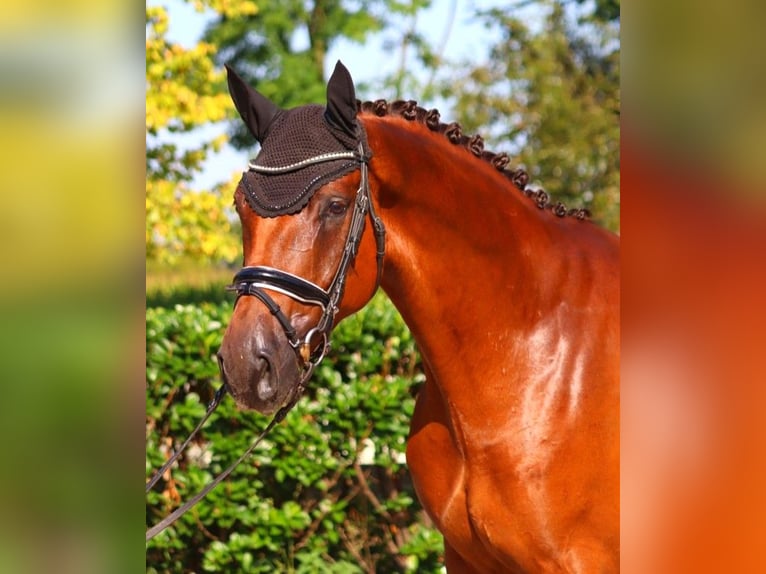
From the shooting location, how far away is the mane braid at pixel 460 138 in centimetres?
275

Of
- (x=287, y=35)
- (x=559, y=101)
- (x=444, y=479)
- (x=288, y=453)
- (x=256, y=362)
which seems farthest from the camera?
(x=287, y=35)

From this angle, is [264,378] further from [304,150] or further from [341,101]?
[341,101]

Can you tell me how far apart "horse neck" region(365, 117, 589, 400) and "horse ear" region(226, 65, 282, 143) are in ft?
0.94

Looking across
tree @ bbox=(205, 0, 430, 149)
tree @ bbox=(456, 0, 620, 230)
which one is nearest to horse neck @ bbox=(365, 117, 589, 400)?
tree @ bbox=(456, 0, 620, 230)

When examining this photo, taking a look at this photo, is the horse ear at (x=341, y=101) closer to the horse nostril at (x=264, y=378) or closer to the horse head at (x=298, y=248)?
the horse head at (x=298, y=248)

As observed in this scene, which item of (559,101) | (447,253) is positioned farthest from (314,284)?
(559,101)

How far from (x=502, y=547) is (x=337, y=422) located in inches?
85.7

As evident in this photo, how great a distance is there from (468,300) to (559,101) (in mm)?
13256

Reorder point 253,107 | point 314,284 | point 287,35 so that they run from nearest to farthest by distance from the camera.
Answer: point 314,284 → point 253,107 → point 287,35

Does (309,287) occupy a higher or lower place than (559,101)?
lower

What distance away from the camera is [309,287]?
2305 mm

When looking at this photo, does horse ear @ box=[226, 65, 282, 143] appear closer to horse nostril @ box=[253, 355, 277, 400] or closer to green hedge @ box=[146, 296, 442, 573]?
horse nostril @ box=[253, 355, 277, 400]

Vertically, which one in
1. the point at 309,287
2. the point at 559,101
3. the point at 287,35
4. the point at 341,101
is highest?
the point at 287,35
